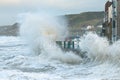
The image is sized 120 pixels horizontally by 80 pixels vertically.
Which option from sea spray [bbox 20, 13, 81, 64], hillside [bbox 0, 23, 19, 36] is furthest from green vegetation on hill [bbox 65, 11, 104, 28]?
sea spray [bbox 20, 13, 81, 64]

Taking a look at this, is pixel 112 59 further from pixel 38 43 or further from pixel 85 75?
pixel 38 43

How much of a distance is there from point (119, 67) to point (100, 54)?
6.17 meters

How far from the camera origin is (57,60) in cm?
2970

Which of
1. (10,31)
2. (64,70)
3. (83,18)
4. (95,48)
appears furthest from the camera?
(10,31)

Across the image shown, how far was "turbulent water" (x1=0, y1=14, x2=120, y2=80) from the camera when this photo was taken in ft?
65.3

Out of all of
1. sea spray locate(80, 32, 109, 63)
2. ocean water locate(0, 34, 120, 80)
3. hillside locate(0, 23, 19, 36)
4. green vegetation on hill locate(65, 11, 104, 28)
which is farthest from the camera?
green vegetation on hill locate(65, 11, 104, 28)

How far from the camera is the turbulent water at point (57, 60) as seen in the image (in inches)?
784

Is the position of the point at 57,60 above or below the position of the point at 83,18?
above

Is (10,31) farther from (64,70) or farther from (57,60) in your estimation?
(64,70)

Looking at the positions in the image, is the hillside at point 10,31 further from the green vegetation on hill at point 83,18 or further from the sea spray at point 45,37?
the sea spray at point 45,37

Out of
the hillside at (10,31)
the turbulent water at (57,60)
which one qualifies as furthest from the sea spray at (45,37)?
the hillside at (10,31)

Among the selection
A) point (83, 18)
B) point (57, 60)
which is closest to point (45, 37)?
point (57, 60)

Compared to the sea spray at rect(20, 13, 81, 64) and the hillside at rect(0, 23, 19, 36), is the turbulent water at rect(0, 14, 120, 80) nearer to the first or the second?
the sea spray at rect(20, 13, 81, 64)

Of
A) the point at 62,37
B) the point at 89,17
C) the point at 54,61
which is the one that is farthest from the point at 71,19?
the point at 54,61
